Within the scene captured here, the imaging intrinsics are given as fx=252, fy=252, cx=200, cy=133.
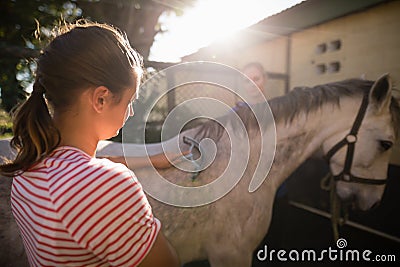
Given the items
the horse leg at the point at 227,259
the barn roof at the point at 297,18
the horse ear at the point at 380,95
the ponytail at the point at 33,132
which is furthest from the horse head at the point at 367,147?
the barn roof at the point at 297,18

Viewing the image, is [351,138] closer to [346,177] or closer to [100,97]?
[346,177]

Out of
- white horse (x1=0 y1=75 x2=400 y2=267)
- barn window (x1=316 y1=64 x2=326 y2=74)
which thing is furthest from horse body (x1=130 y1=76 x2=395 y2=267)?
barn window (x1=316 y1=64 x2=326 y2=74)

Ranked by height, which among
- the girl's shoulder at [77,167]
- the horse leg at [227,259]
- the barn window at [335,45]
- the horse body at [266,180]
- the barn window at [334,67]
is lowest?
the horse leg at [227,259]

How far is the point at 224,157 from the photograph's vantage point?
1.48m

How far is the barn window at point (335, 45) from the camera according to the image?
11.3ft

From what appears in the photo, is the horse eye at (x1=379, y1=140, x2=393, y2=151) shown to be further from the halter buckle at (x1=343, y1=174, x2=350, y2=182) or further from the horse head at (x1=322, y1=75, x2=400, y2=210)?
the halter buckle at (x1=343, y1=174, x2=350, y2=182)

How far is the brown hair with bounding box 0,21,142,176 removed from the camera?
537 millimetres

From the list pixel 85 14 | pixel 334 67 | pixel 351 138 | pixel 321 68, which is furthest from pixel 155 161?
pixel 85 14

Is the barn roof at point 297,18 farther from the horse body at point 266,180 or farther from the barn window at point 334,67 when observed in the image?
the horse body at point 266,180

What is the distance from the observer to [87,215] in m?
0.47

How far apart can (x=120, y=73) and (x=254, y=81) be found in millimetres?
1981

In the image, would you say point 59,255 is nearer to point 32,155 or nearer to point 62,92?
point 32,155

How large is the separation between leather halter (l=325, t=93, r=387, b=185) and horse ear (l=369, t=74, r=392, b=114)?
0.14ft

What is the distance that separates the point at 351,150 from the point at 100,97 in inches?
63.7
